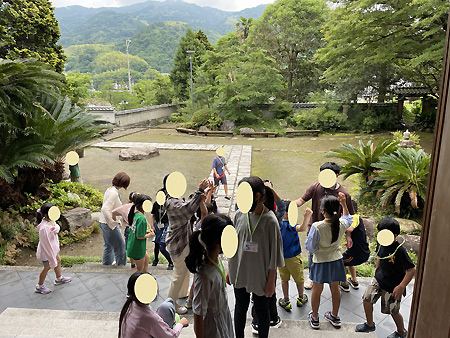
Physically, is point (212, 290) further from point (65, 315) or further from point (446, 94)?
point (65, 315)

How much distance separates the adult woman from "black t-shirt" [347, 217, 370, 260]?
8.40ft

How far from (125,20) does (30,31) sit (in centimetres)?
9223

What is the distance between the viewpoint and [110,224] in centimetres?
396

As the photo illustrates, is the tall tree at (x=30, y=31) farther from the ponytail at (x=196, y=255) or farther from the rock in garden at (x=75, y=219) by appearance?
the ponytail at (x=196, y=255)

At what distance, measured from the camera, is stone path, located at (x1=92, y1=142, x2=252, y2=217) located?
721cm

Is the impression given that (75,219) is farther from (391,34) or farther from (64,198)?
(391,34)

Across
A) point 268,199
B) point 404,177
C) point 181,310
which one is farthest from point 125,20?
point 268,199

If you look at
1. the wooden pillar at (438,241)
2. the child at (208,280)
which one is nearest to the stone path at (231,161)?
the child at (208,280)

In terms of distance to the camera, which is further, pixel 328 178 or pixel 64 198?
pixel 64 198

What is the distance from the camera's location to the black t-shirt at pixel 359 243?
10.5 feet

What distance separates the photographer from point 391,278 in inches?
107

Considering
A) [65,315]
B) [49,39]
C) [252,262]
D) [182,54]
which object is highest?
[182,54]

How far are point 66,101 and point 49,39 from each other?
8010mm

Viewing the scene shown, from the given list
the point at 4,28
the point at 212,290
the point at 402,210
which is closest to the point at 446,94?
the point at 212,290
